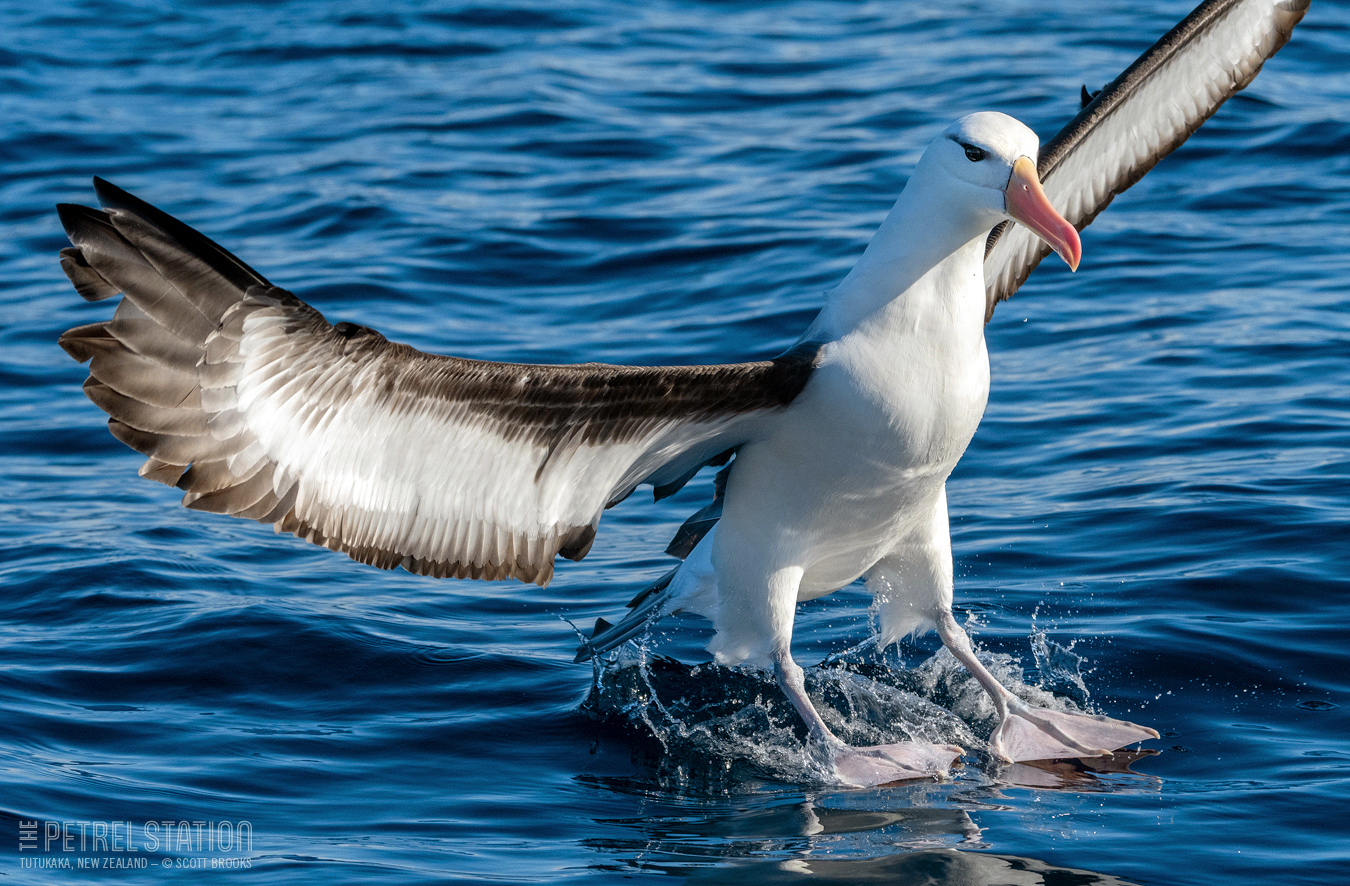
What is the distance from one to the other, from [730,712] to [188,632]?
2.75 metres

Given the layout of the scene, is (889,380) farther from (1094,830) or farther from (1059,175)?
(1059,175)

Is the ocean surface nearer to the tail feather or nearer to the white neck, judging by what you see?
the tail feather

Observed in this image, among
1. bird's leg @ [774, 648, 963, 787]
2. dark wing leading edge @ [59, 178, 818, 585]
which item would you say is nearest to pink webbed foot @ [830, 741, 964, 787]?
bird's leg @ [774, 648, 963, 787]

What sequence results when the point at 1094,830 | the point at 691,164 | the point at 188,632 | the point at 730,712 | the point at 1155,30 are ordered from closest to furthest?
the point at 1094,830, the point at 730,712, the point at 188,632, the point at 691,164, the point at 1155,30

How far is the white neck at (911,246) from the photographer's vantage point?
5.92 meters

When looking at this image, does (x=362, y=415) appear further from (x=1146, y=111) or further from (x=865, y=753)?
(x=1146, y=111)

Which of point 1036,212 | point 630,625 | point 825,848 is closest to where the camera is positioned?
point 825,848

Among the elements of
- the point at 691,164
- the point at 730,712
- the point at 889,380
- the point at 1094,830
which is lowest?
the point at 1094,830

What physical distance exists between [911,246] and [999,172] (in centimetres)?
42

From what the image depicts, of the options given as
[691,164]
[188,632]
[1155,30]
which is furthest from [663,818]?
[1155,30]

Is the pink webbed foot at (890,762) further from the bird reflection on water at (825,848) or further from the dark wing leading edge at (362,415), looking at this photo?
the dark wing leading edge at (362,415)

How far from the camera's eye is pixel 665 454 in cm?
614

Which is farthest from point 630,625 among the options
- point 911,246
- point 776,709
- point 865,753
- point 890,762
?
point 911,246

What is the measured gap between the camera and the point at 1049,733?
254 inches
